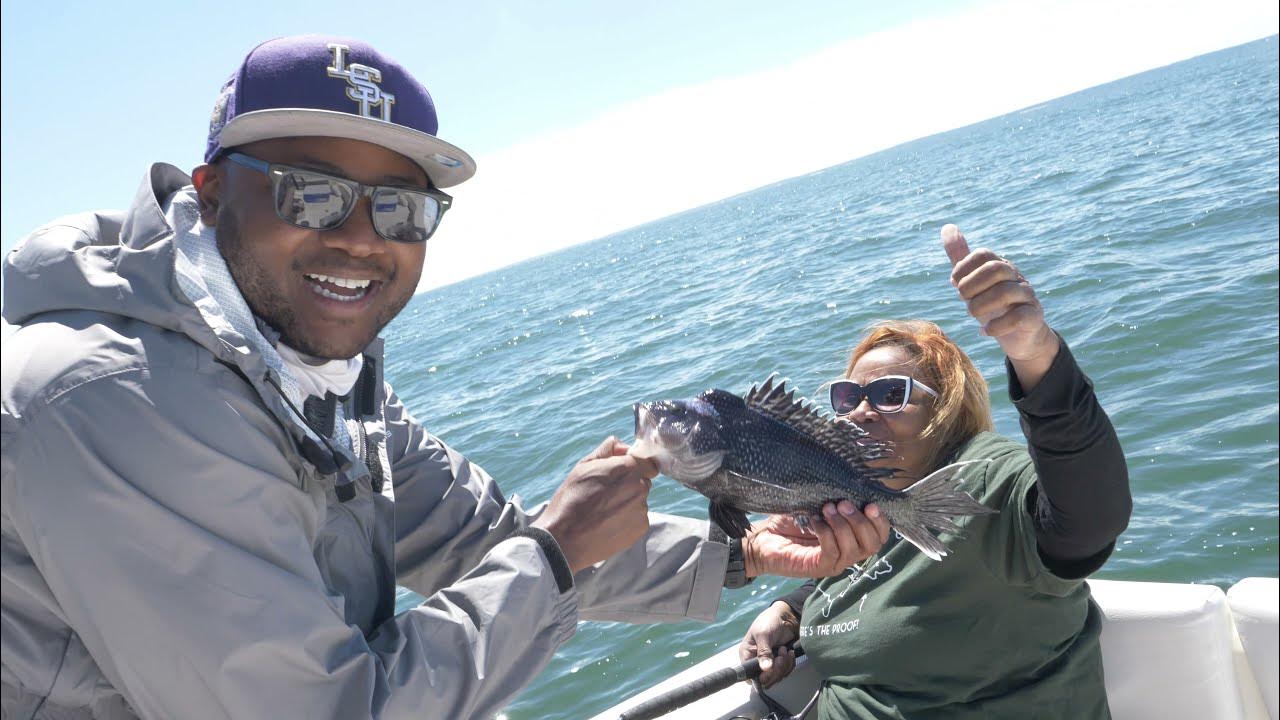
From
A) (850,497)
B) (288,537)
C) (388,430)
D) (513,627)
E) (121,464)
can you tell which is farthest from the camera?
(388,430)

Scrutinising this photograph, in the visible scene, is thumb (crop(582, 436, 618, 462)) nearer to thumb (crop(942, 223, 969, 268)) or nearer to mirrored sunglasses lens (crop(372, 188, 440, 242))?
mirrored sunglasses lens (crop(372, 188, 440, 242))

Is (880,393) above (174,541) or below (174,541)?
below

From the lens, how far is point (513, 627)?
2.49m

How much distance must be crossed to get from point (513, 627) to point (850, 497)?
142cm

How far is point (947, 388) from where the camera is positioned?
3883 mm

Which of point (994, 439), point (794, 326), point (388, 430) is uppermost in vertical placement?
point (388, 430)

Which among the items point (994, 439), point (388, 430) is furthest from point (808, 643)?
point (388, 430)

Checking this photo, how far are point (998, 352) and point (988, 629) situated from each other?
9469mm

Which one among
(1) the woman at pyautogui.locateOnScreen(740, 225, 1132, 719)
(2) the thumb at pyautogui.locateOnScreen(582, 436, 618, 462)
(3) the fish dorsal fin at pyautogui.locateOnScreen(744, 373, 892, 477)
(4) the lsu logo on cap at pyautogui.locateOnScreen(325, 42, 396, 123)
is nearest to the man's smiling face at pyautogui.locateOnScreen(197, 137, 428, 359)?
(4) the lsu logo on cap at pyautogui.locateOnScreen(325, 42, 396, 123)

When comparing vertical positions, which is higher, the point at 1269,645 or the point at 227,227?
the point at 227,227

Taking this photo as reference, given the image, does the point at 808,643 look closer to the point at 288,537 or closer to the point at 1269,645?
the point at 1269,645

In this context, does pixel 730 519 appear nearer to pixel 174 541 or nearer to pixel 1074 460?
pixel 1074 460

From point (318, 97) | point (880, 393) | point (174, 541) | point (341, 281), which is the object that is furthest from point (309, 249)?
point (880, 393)

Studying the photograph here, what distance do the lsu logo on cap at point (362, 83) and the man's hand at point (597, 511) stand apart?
131cm
